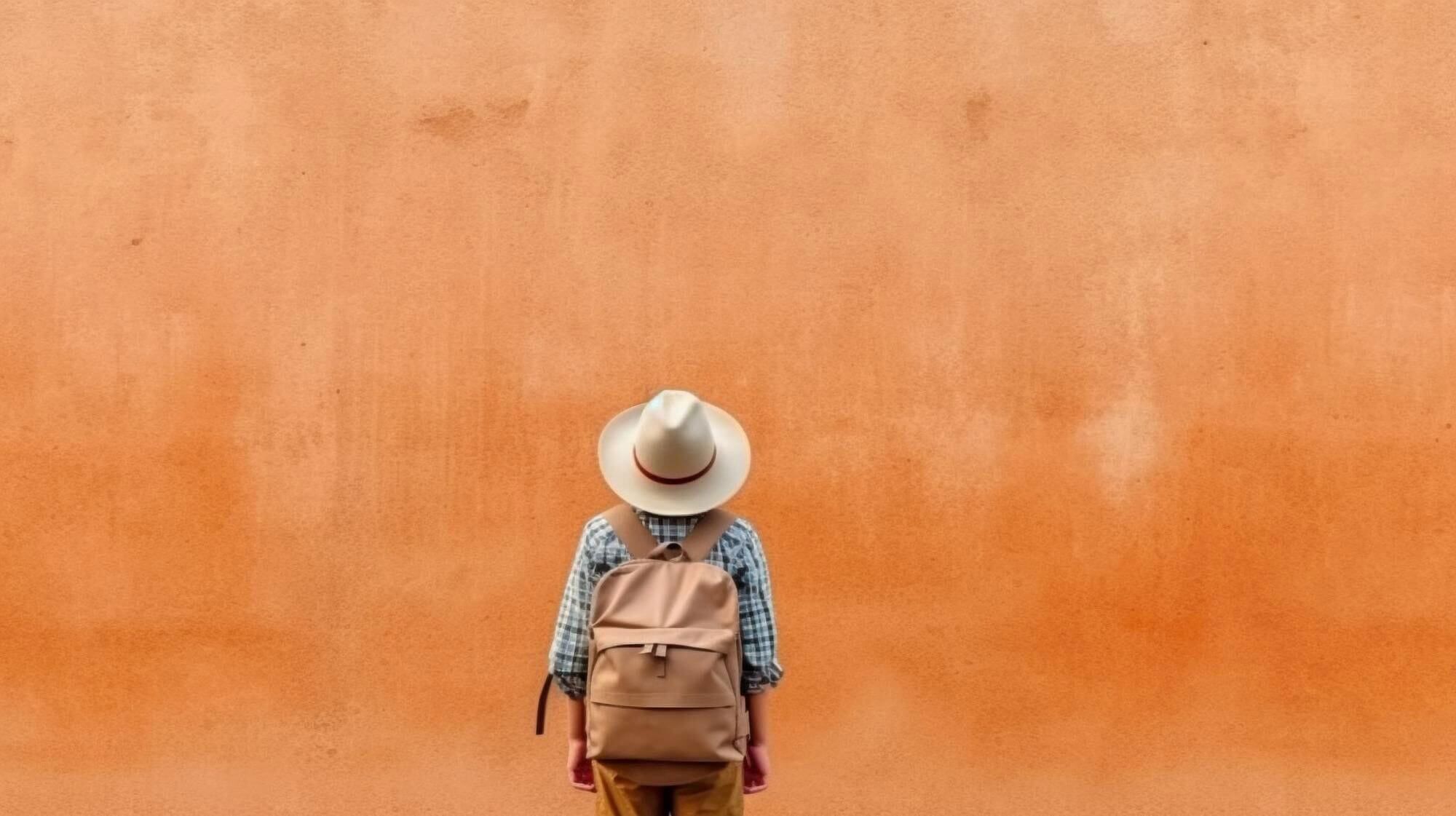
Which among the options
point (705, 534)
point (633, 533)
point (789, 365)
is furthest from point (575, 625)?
point (789, 365)

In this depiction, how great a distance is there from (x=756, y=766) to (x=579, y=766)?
402mm

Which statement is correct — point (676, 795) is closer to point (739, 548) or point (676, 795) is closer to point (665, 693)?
point (665, 693)

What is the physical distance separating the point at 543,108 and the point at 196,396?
138 cm

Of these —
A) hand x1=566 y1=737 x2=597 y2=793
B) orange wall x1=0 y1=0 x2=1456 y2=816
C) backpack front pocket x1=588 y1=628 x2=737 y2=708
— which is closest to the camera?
backpack front pocket x1=588 y1=628 x2=737 y2=708

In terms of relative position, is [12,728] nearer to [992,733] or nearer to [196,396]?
[196,396]

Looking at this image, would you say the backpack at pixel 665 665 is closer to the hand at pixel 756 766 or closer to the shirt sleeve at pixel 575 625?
the shirt sleeve at pixel 575 625

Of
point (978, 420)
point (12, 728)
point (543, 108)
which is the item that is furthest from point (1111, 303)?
point (12, 728)

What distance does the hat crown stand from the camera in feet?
10.5

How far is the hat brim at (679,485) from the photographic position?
128 inches

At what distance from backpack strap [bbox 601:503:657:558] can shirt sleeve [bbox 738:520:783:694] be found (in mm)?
212

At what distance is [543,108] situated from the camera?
467cm

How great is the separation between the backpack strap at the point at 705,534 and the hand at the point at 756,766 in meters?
0.51

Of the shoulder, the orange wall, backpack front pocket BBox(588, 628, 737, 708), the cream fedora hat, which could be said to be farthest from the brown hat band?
the orange wall

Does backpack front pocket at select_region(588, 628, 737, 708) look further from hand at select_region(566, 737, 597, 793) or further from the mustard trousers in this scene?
hand at select_region(566, 737, 597, 793)
